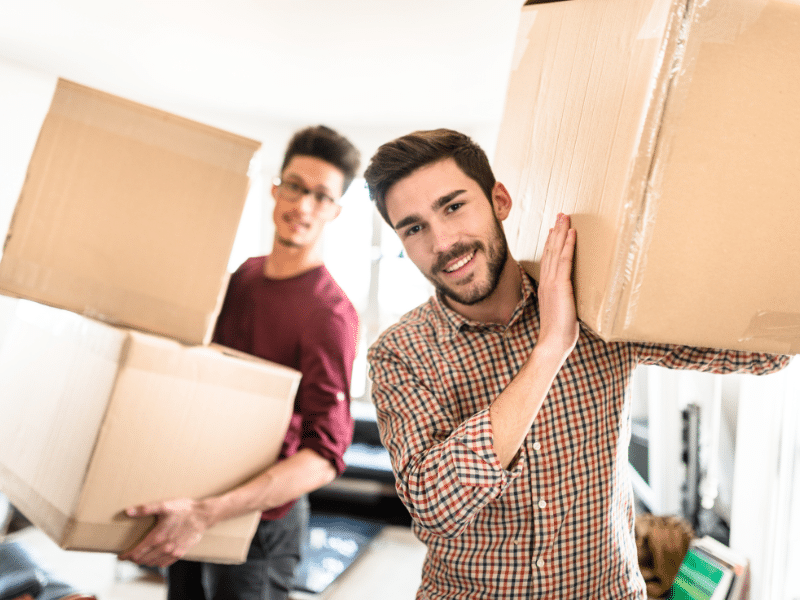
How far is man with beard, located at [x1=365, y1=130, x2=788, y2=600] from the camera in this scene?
2.96 ft

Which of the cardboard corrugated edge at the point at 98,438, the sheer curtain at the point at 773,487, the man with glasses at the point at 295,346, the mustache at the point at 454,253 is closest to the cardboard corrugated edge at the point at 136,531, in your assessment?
the cardboard corrugated edge at the point at 98,438

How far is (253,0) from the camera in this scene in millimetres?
2080

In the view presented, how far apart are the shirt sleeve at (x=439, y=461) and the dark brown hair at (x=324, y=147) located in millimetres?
727

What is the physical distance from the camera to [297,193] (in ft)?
4.53

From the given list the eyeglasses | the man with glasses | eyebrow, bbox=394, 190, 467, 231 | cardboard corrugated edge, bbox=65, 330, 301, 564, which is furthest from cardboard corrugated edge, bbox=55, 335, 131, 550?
the eyeglasses

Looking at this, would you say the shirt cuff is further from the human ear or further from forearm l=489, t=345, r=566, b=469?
the human ear

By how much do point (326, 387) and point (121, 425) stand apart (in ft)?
1.48

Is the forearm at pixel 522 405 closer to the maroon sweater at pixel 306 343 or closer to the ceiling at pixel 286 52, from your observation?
the maroon sweater at pixel 306 343

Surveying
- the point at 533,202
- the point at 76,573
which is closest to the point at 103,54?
the point at 76,573

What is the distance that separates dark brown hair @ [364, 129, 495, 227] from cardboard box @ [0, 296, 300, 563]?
17.1 inches

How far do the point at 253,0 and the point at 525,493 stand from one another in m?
2.08

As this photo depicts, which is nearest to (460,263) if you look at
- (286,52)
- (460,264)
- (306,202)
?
(460,264)

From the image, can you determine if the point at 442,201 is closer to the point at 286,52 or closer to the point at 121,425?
the point at 121,425

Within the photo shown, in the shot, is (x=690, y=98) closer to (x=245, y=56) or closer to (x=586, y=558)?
(x=586, y=558)
